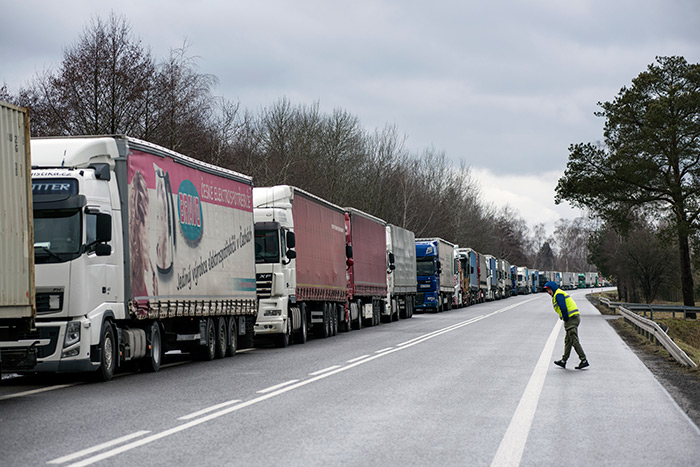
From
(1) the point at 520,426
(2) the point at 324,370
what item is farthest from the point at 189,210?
(1) the point at 520,426

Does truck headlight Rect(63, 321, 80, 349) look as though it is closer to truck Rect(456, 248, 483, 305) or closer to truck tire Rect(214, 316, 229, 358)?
truck tire Rect(214, 316, 229, 358)

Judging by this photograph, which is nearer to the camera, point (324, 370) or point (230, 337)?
point (324, 370)

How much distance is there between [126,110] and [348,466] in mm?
27940

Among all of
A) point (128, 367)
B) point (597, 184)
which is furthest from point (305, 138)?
point (128, 367)

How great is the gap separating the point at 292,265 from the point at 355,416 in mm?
13676

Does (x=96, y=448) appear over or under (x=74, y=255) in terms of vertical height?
under

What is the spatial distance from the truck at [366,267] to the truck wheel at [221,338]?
11.8m

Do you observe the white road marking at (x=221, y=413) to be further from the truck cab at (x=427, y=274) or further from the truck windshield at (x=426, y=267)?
the truck windshield at (x=426, y=267)

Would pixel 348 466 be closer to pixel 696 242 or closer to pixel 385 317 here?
pixel 385 317

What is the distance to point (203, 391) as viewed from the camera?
1305 centimetres

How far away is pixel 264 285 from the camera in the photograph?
2298 cm

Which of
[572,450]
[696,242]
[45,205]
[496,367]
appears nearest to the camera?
[572,450]

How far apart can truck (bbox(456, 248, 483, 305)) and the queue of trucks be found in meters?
35.4

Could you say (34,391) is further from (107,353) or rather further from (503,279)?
(503,279)
